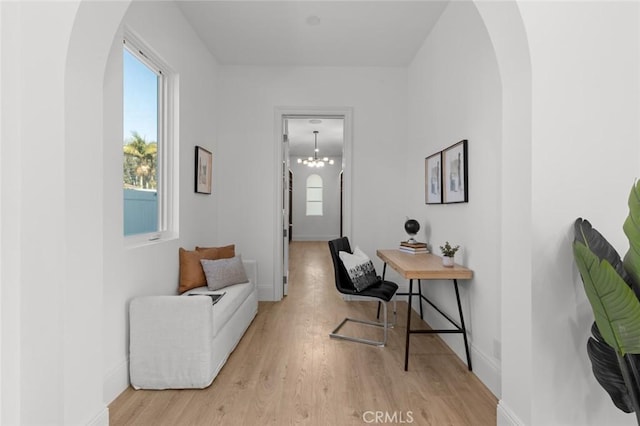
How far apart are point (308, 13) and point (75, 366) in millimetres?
3035

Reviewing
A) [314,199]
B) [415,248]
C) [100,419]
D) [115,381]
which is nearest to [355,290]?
[415,248]

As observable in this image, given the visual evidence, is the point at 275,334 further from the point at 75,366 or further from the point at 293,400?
the point at 75,366

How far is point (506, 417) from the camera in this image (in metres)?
1.61

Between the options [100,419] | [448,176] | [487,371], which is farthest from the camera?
[448,176]

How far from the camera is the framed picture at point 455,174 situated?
2551mm

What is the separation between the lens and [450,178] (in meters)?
2.82

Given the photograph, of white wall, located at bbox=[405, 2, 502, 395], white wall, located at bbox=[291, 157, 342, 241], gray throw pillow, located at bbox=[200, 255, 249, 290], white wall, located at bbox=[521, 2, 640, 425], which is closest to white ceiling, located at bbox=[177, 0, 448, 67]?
white wall, located at bbox=[405, 2, 502, 395]

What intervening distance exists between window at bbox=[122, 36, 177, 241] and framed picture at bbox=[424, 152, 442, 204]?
7.73ft

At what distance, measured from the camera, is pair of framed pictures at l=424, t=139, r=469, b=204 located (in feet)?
8.42

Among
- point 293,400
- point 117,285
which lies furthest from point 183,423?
point 117,285

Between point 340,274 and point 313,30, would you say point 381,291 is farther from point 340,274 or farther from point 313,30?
point 313,30

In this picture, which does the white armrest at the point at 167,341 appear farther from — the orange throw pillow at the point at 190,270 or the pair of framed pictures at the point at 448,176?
the pair of framed pictures at the point at 448,176

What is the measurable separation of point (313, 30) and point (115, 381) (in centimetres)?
326

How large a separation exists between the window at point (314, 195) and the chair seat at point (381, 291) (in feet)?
27.1
